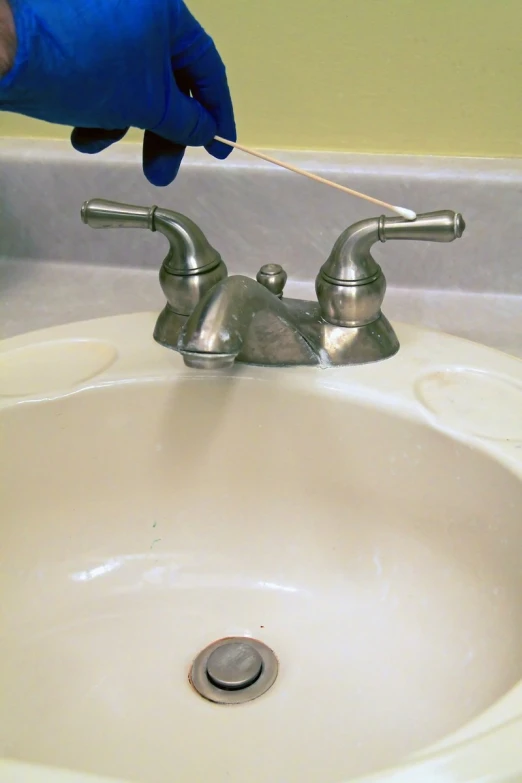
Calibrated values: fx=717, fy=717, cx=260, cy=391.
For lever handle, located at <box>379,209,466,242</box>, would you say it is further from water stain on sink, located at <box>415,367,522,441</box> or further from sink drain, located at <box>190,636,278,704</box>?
sink drain, located at <box>190,636,278,704</box>

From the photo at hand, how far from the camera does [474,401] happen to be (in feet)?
1.52

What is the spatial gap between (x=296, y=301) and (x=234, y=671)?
0.26 m

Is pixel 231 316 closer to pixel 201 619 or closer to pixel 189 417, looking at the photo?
pixel 189 417

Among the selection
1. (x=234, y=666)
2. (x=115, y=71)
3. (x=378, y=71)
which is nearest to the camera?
(x=115, y=71)

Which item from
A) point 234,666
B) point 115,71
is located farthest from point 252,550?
point 115,71

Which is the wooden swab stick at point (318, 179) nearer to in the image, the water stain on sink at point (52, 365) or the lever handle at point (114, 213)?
the lever handle at point (114, 213)

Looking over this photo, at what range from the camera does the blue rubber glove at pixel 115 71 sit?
0.35 metres

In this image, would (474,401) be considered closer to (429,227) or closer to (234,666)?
(429,227)

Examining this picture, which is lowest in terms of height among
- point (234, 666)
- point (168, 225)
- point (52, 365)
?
point (234, 666)

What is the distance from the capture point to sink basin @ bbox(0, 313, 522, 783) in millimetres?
419

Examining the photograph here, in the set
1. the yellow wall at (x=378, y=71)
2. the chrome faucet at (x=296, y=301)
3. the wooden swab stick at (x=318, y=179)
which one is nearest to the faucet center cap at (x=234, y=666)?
the chrome faucet at (x=296, y=301)

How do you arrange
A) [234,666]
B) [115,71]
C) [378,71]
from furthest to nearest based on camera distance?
[378,71], [234,666], [115,71]

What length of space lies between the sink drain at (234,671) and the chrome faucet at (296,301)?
0.20 metres

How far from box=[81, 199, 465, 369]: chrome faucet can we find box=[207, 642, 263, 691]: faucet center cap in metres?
0.20
